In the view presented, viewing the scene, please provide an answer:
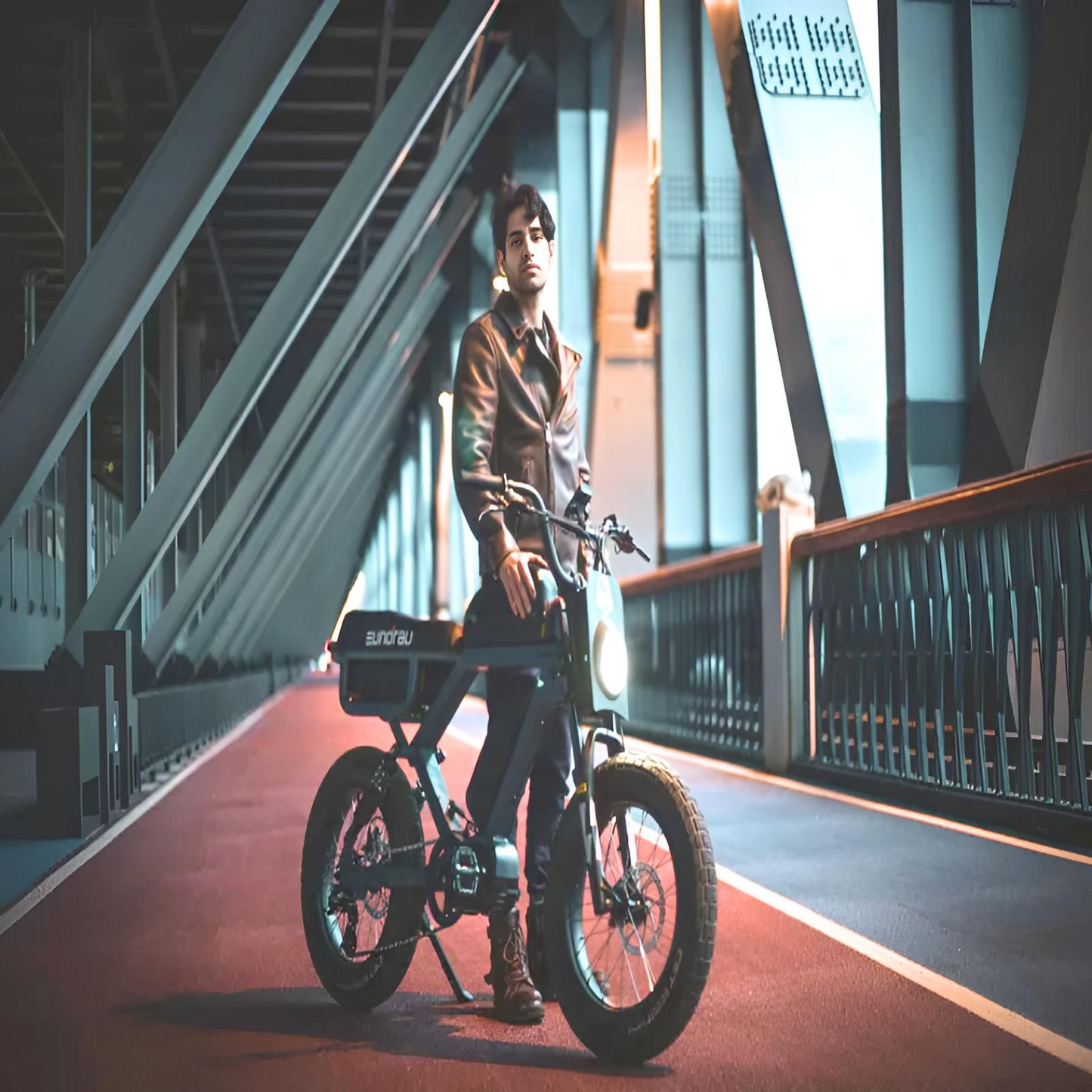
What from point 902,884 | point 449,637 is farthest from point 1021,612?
point 449,637

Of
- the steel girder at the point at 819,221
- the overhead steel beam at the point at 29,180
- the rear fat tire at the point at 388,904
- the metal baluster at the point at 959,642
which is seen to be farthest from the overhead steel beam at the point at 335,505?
the rear fat tire at the point at 388,904

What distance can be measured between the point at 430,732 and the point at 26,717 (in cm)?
1116

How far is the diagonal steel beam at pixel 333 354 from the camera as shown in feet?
49.3

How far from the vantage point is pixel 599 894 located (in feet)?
10.7

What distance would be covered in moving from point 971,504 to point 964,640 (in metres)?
0.64

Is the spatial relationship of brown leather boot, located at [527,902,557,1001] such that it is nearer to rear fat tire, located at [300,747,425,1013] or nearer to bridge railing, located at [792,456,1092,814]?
rear fat tire, located at [300,747,425,1013]

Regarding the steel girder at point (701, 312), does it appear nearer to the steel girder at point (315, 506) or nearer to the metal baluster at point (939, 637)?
the steel girder at point (315, 506)

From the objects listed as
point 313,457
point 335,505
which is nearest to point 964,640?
point 313,457

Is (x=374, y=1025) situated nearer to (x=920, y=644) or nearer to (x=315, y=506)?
(x=920, y=644)

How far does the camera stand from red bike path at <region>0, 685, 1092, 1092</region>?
3.11m

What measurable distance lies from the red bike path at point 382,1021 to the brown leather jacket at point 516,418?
3.65 ft

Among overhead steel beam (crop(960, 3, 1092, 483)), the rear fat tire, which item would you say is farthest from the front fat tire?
overhead steel beam (crop(960, 3, 1092, 483))

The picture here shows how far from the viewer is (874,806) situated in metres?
7.51

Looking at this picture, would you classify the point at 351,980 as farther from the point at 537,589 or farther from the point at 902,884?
the point at 902,884
